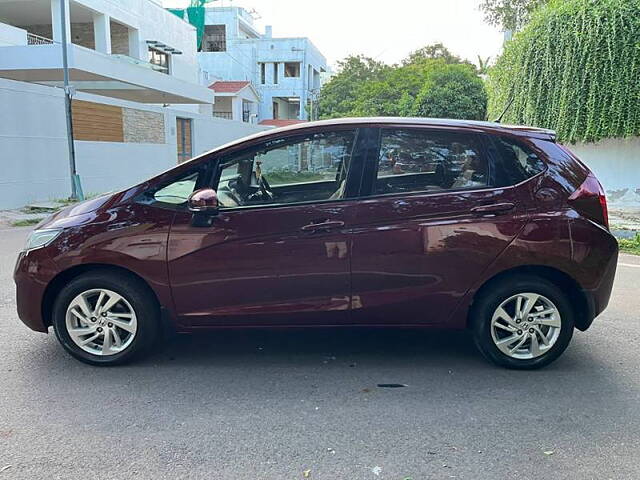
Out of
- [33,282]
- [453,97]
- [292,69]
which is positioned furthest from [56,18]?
[292,69]

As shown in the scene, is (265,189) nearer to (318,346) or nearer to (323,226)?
(323,226)

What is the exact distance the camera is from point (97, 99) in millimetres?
17422

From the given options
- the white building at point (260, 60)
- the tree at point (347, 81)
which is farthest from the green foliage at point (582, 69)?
the white building at point (260, 60)

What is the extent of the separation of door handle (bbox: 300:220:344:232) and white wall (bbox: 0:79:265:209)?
36.7ft

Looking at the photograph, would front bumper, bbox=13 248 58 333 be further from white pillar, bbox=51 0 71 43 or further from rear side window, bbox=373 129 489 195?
white pillar, bbox=51 0 71 43

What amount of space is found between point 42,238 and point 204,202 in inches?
48.2

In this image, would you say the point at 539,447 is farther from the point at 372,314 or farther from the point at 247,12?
the point at 247,12

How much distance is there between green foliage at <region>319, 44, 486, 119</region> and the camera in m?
26.3

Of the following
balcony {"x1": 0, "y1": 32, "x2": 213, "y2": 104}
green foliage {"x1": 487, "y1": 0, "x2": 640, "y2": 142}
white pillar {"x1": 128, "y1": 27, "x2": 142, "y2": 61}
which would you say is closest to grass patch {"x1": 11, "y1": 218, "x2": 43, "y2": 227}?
balcony {"x1": 0, "y1": 32, "x2": 213, "y2": 104}

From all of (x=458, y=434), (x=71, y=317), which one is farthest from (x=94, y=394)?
(x=458, y=434)

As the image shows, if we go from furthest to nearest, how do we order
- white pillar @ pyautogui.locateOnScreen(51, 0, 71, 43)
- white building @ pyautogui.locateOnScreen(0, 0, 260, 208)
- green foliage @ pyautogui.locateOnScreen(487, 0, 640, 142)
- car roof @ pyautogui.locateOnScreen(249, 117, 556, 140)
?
white pillar @ pyautogui.locateOnScreen(51, 0, 71, 43) < white building @ pyautogui.locateOnScreen(0, 0, 260, 208) < green foliage @ pyautogui.locateOnScreen(487, 0, 640, 142) < car roof @ pyautogui.locateOnScreen(249, 117, 556, 140)

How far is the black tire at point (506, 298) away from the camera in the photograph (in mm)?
3990

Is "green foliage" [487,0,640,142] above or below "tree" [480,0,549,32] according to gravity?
below

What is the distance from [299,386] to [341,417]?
1.64 feet
